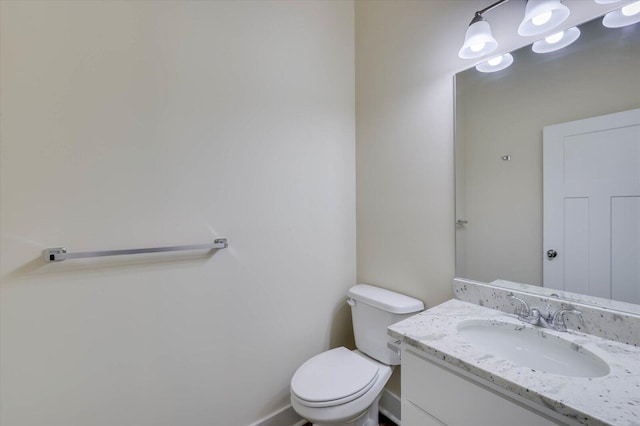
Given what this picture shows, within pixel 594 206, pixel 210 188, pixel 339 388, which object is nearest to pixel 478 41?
pixel 594 206

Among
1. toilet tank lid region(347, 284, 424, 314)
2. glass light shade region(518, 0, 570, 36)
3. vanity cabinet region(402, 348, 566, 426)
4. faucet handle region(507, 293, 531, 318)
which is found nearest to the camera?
vanity cabinet region(402, 348, 566, 426)

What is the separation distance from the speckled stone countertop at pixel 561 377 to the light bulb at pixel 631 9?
3.39 ft

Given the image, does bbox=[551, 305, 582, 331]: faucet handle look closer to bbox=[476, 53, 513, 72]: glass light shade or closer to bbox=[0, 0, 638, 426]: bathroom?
bbox=[0, 0, 638, 426]: bathroom

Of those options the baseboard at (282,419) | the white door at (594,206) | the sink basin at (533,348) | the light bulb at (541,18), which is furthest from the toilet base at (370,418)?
the light bulb at (541,18)

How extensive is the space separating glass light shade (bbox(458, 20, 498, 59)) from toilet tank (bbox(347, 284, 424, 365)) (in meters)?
1.17

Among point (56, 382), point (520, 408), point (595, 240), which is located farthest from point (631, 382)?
point (56, 382)

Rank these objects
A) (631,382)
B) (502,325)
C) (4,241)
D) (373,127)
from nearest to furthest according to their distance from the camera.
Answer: (631,382)
(4,241)
(502,325)
(373,127)

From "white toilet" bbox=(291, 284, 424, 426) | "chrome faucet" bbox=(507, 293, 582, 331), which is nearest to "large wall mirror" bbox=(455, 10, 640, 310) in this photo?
"chrome faucet" bbox=(507, 293, 582, 331)

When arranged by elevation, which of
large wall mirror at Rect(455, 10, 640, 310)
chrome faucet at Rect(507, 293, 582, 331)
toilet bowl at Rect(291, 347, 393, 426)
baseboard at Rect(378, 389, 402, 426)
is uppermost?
large wall mirror at Rect(455, 10, 640, 310)

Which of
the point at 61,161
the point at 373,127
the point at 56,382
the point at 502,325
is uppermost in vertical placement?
the point at 373,127

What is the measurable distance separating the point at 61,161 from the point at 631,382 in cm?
180

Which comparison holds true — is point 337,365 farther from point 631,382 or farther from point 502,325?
point 631,382

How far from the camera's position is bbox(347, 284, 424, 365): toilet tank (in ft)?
4.48

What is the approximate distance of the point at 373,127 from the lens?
167cm
